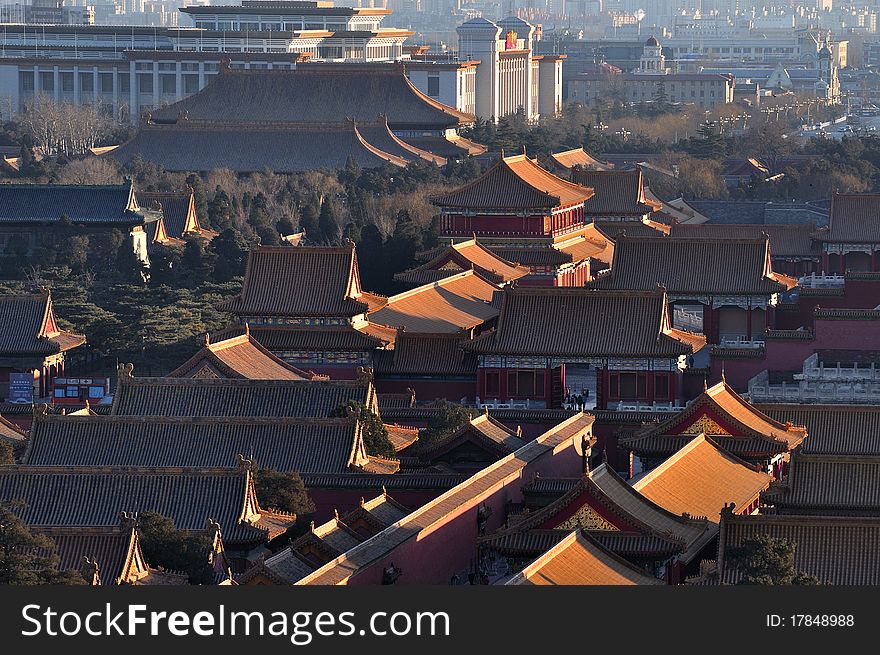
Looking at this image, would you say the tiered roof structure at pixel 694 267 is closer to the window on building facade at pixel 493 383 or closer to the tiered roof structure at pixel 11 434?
the window on building facade at pixel 493 383

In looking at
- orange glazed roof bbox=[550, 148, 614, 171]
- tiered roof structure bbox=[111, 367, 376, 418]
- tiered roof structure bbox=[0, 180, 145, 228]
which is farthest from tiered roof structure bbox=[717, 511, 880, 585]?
orange glazed roof bbox=[550, 148, 614, 171]

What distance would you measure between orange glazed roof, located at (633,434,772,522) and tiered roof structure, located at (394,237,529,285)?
738 inches

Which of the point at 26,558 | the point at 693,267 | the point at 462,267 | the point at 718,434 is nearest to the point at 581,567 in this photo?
the point at 26,558

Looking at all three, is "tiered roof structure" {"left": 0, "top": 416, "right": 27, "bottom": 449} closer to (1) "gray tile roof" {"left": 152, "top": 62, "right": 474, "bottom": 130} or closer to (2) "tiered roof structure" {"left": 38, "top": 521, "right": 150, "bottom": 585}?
(2) "tiered roof structure" {"left": 38, "top": 521, "right": 150, "bottom": 585}

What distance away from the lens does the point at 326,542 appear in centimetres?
3584

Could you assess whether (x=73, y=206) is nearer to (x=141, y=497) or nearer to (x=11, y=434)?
(x=11, y=434)

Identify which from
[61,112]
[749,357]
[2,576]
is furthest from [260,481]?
[61,112]

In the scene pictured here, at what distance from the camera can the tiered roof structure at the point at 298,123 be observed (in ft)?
335

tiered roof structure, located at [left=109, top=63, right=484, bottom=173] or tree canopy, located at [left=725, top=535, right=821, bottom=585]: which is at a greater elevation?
tree canopy, located at [left=725, top=535, right=821, bottom=585]

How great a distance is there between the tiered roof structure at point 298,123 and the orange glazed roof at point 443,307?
37.7 m

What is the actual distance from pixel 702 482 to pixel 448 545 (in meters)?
5.60

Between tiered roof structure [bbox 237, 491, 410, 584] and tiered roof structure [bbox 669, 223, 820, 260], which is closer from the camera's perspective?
tiered roof structure [bbox 237, 491, 410, 584]

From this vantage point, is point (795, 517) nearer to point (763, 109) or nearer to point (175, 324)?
point (175, 324)

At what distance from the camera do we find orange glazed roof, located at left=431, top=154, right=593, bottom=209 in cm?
6825
